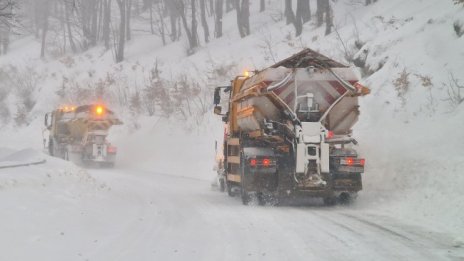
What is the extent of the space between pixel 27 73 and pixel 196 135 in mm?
32647

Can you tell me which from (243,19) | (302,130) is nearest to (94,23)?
(243,19)

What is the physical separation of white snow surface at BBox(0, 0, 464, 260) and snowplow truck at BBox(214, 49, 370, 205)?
0.54 metres

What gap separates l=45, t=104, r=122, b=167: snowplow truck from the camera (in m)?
25.9

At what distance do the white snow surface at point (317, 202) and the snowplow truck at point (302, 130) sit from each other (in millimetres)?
536

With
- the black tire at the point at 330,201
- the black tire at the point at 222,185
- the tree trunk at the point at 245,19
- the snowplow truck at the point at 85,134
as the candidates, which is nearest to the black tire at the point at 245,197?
the black tire at the point at 330,201

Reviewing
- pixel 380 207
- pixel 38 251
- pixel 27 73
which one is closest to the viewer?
pixel 38 251

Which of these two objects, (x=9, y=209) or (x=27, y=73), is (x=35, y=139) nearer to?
(x=27, y=73)

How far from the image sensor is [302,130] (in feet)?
38.9

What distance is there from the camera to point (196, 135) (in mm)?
26641

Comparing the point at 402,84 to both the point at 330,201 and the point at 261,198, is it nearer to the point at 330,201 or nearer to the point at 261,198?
the point at 330,201

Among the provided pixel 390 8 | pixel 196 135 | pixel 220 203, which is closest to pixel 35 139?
pixel 196 135

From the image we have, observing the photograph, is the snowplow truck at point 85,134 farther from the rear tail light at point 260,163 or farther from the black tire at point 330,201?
the black tire at point 330,201

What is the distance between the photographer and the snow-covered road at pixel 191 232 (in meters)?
7.31

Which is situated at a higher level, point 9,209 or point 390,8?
point 390,8
